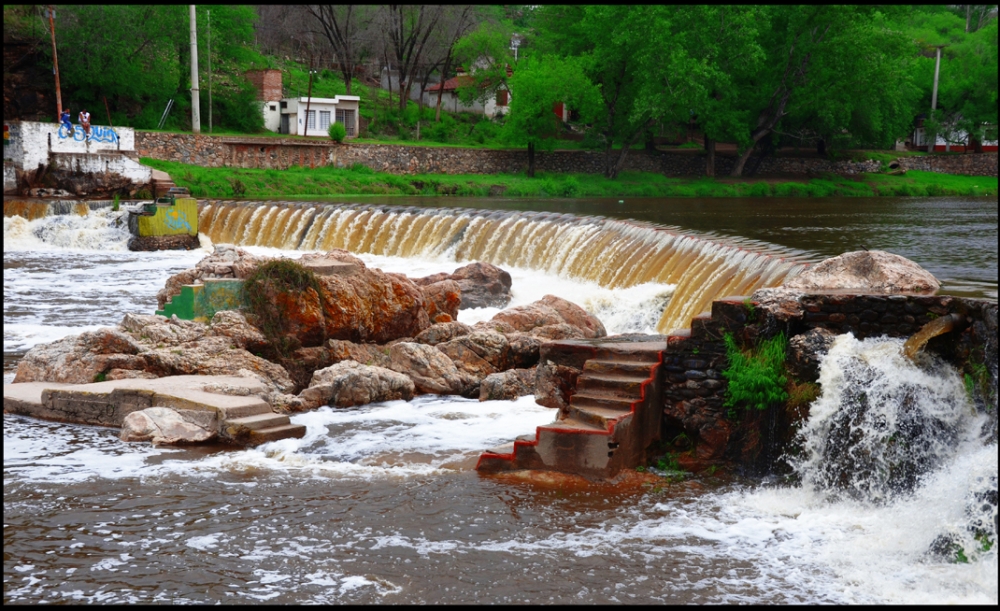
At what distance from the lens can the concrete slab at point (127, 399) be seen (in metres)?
9.34

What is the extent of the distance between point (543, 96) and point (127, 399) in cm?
3822

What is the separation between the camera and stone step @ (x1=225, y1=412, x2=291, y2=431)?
9000 mm

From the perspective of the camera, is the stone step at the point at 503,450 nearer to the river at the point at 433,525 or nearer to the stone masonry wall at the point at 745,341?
the river at the point at 433,525

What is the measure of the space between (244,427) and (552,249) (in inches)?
511

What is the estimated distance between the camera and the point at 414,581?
19.6ft

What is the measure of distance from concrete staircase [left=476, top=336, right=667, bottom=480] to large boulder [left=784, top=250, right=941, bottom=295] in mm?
1566

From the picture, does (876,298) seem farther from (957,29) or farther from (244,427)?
(957,29)

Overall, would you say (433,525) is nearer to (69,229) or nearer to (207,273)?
(207,273)

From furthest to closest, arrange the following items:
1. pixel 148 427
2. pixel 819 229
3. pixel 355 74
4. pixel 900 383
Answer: pixel 355 74, pixel 819 229, pixel 148 427, pixel 900 383

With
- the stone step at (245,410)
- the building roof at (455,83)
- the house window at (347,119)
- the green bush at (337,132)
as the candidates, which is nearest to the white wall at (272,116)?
A: the house window at (347,119)

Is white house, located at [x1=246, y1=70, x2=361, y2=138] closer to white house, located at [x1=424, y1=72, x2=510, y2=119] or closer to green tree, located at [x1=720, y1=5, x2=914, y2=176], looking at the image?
white house, located at [x1=424, y1=72, x2=510, y2=119]

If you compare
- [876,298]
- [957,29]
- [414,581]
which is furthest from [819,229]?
[957,29]

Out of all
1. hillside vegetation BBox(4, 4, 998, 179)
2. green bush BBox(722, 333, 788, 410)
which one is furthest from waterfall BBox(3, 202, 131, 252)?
green bush BBox(722, 333, 788, 410)

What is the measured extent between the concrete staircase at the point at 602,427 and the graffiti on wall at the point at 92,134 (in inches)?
1147
